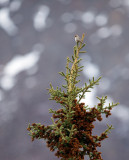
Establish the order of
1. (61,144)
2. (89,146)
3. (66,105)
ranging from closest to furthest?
(61,144)
(89,146)
(66,105)

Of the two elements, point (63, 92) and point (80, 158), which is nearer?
point (80, 158)

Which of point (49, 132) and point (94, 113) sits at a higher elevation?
point (94, 113)

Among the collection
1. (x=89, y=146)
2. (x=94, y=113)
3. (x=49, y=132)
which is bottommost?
(x=89, y=146)

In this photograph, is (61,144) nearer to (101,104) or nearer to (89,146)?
(89,146)

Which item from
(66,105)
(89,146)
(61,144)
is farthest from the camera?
(66,105)

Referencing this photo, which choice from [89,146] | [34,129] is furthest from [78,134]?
[34,129]

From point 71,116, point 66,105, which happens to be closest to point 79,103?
point 66,105

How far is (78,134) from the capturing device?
8.23m

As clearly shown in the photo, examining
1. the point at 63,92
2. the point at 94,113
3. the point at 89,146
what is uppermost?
the point at 63,92

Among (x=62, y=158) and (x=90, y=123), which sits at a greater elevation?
(x=90, y=123)

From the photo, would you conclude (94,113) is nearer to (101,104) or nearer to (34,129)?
(101,104)

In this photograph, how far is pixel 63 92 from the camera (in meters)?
9.15

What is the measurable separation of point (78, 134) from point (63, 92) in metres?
2.10

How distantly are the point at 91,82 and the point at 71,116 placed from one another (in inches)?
73.5
